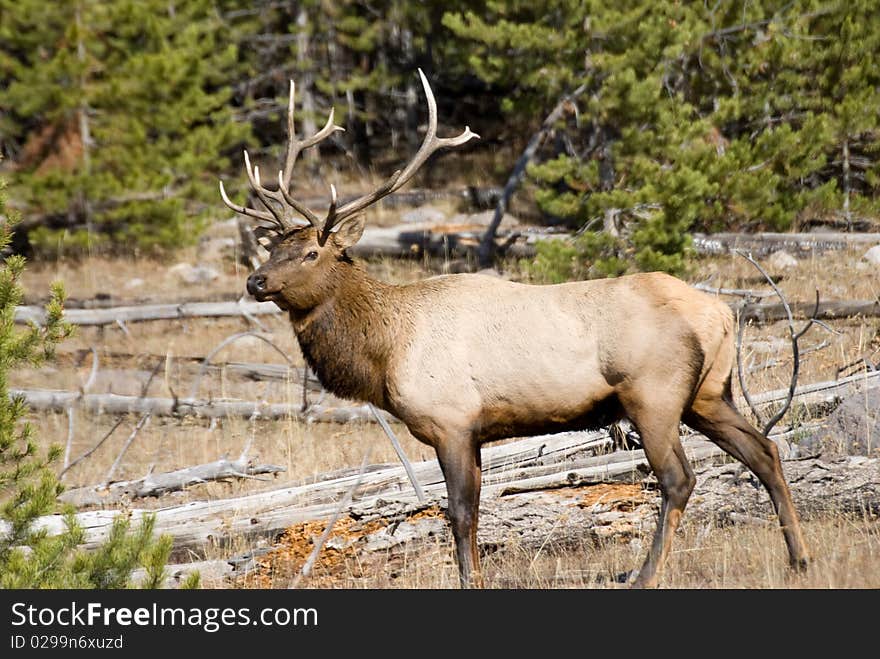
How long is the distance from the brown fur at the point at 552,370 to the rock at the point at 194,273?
11942mm

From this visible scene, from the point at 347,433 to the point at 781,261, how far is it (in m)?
6.01

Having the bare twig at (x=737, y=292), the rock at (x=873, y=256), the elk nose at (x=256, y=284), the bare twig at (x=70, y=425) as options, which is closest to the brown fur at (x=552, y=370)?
the elk nose at (x=256, y=284)

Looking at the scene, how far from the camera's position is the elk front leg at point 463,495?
6086 millimetres

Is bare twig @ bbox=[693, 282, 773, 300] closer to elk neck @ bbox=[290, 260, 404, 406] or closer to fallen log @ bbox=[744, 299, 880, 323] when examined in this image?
fallen log @ bbox=[744, 299, 880, 323]

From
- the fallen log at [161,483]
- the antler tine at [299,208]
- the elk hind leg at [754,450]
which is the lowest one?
the fallen log at [161,483]

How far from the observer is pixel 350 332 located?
6.58 m

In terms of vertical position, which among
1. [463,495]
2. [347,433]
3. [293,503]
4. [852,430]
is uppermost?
A: [463,495]

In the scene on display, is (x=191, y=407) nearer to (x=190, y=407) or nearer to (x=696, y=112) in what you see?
(x=190, y=407)

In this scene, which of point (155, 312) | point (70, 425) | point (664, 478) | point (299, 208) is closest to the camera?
point (664, 478)

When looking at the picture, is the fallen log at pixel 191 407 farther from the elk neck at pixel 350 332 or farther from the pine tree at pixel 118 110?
the pine tree at pixel 118 110

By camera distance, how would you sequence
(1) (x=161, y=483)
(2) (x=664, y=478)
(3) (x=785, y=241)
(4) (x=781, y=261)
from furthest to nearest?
(4) (x=781, y=261)
(3) (x=785, y=241)
(1) (x=161, y=483)
(2) (x=664, y=478)

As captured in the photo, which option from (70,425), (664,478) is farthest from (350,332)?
(70,425)

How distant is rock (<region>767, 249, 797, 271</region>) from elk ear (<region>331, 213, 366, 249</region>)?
25.7 ft

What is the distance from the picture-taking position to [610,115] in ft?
42.9
